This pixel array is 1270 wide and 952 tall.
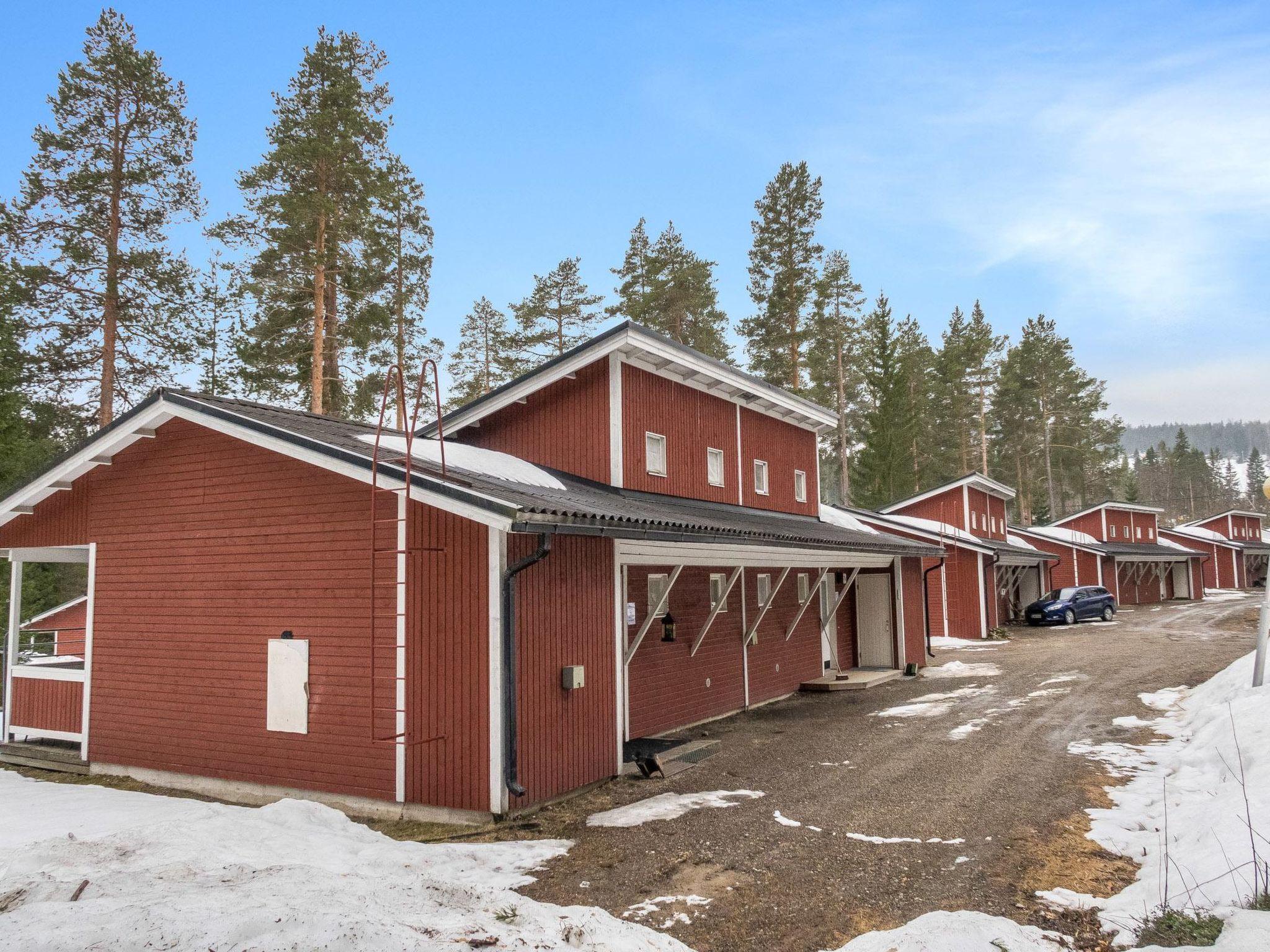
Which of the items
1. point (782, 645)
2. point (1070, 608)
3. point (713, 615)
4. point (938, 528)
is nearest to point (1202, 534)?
point (1070, 608)

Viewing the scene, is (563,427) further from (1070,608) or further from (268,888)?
(1070,608)

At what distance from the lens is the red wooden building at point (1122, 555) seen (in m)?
38.3

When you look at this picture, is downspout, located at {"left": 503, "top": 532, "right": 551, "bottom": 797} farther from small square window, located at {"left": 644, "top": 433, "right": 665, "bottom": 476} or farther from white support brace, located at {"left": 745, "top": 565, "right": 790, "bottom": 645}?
white support brace, located at {"left": 745, "top": 565, "right": 790, "bottom": 645}

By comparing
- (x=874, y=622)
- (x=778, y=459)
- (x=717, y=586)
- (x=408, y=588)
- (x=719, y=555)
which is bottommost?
(x=874, y=622)

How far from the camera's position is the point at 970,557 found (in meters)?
28.3

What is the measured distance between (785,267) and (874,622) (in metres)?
22.1

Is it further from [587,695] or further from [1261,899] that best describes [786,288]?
[1261,899]

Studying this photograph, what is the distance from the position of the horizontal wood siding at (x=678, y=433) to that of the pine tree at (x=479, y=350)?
84.2 ft

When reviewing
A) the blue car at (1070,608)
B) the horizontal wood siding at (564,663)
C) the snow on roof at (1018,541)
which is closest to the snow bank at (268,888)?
the horizontal wood siding at (564,663)

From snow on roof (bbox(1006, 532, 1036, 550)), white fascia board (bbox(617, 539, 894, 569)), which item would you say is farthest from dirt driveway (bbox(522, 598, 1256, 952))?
snow on roof (bbox(1006, 532, 1036, 550))

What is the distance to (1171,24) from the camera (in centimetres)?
924

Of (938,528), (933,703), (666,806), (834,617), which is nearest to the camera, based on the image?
(666,806)

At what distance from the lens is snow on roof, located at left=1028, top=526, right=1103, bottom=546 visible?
125ft

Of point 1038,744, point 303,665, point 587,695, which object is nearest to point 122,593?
point 303,665
